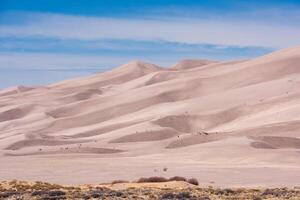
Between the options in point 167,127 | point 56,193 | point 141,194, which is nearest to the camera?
point 141,194

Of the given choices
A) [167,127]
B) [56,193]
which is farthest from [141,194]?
[167,127]

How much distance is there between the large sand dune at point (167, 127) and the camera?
1391 inches

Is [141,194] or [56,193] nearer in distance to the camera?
[141,194]

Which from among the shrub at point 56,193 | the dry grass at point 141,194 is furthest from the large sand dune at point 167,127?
the shrub at point 56,193

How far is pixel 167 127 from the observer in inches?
2709

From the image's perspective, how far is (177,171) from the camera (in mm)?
34406

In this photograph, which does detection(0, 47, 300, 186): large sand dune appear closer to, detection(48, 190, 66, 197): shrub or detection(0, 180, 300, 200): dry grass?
detection(0, 180, 300, 200): dry grass

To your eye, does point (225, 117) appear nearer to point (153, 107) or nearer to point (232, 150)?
point (153, 107)

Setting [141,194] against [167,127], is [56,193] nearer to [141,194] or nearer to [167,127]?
[141,194]

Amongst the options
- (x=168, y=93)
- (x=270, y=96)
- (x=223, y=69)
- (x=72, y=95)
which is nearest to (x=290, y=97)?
(x=270, y=96)

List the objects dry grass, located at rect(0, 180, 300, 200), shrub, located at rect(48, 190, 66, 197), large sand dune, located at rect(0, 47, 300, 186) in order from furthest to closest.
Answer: large sand dune, located at rect(0, 47, 300, 186) < shrub, located at rect(48, 190, 66, 197) < dry grass, located at rect(0, 180, 300, 200)

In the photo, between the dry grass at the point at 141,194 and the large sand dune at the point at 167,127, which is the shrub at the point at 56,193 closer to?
the dry grass at the point at 141,194

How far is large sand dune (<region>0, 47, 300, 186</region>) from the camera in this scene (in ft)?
116

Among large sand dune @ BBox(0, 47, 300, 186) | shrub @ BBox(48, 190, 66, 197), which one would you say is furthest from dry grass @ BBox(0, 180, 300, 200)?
large sand dune @ BBox(0, 47, 300, 186)
